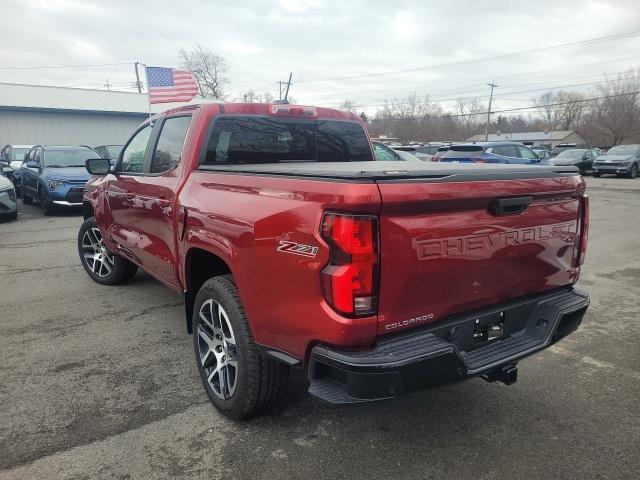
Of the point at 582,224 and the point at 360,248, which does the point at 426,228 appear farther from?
the point at 582,224

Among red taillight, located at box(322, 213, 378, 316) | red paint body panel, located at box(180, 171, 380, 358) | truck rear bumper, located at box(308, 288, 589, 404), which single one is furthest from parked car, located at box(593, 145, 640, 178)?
red taillight, located at box(322, 213, 378, 316)

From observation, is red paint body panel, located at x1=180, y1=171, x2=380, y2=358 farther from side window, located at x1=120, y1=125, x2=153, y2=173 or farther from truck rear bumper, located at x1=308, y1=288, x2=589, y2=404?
side window, located at x1=120, y1=125, x2=153, y2=173

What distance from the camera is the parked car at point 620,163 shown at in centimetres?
2448

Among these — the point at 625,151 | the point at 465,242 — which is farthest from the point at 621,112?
the point at 465,242

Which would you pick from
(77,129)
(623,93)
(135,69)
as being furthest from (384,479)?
(623,93)

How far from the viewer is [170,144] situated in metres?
3.88

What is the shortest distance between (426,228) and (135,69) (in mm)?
52529

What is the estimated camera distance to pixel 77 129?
30594 millimetres

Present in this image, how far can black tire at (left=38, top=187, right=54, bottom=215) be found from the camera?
1162cm

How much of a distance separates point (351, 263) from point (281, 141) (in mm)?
2078

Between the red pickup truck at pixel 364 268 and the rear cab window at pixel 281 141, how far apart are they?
0.03 meters

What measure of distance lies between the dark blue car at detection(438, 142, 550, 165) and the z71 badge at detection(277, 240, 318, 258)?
1448 cm

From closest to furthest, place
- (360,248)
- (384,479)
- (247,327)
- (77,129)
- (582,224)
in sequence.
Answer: (360,248) < (384,479) < (247,327) < (582,224) < (77,129)

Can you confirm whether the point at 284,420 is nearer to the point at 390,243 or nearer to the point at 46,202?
the point at 390,243
